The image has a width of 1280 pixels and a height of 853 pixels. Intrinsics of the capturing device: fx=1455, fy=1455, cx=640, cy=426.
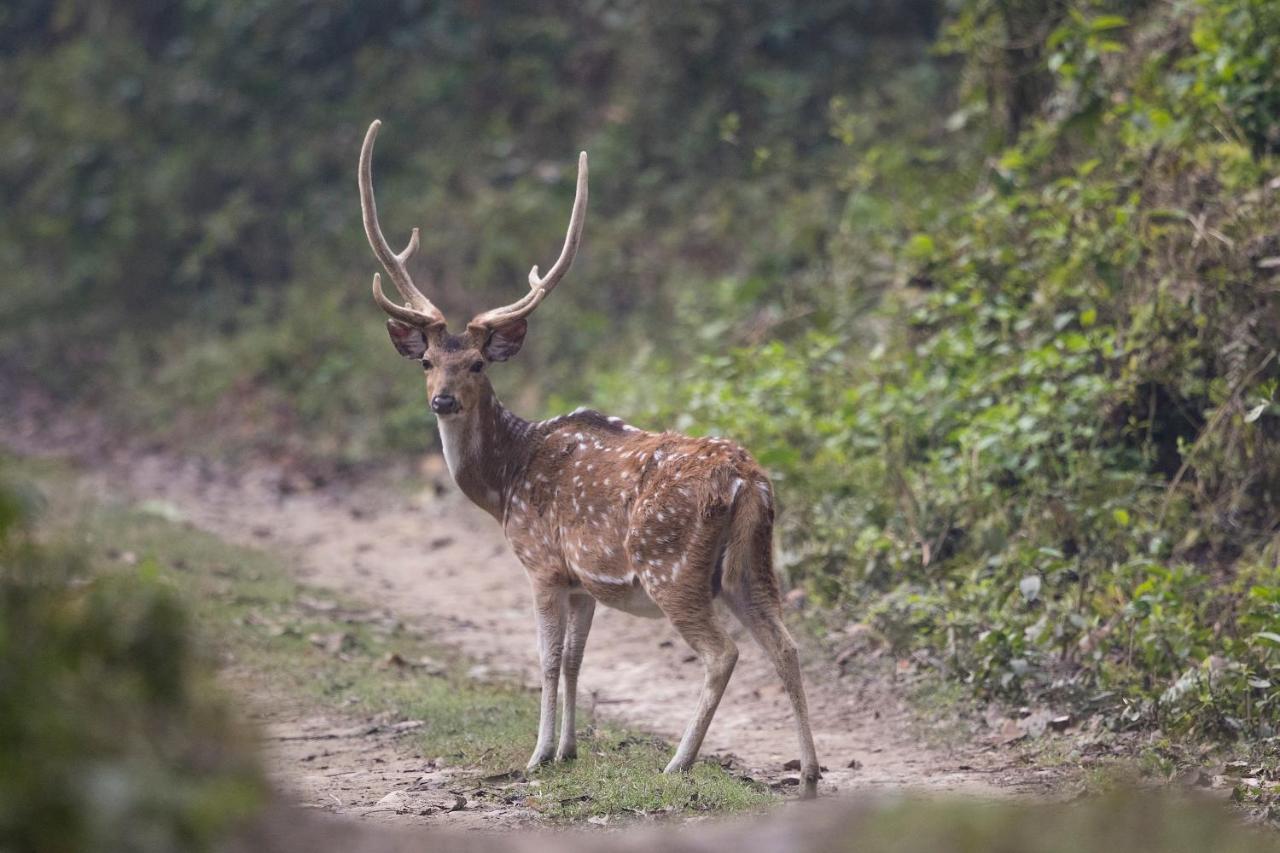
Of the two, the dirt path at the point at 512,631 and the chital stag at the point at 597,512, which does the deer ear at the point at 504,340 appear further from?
the dirt path at the point at 512,631

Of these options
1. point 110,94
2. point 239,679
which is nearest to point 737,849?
point 239,679

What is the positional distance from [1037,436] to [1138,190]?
6.92 ft

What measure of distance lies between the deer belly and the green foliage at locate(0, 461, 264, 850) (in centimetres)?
325

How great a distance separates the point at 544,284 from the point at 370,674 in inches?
101

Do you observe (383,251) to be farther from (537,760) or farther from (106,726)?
(106,726)

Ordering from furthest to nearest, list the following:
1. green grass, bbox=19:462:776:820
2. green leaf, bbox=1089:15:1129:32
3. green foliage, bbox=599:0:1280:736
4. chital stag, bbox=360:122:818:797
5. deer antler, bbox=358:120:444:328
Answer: green leaf, bbox=1089:15:1129:32, deer antler, bbox=358:120:444:328, green foliage, bbox=599:0:1280:736, chital stag, bbox=360:122:818:797, green grass, bbox=19:462:776:820

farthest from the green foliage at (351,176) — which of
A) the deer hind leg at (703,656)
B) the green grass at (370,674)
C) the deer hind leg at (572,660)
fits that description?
the deer hind leg at (703,656)

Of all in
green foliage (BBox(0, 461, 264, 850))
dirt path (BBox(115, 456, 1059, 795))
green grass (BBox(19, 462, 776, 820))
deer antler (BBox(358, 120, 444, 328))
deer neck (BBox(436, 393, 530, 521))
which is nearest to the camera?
green foliage (BBox(0, 461, 264, 850))

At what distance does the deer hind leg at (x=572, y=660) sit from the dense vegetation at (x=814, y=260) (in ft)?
6.43

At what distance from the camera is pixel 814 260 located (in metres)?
14.8

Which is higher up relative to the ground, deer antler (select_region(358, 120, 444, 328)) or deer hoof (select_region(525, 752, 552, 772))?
deer antler (select_region(358, 120, 444, 328))

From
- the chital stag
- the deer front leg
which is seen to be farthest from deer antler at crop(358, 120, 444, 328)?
the deer front leg

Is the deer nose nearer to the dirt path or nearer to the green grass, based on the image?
the green grass

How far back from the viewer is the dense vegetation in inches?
327
